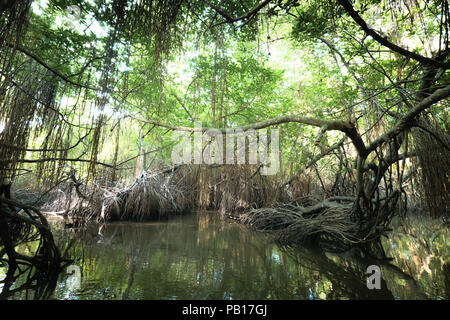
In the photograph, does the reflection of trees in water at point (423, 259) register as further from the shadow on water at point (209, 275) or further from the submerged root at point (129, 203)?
the submerged root at point (129, 203)

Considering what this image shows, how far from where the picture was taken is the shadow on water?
1742 millimetres

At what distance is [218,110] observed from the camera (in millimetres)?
4582

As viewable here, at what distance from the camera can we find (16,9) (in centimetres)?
125

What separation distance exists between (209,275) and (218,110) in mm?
3233

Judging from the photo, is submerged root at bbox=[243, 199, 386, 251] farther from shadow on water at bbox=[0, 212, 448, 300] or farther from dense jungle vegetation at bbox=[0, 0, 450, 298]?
shadow on water at bbox=[0, 212, 448, 300]

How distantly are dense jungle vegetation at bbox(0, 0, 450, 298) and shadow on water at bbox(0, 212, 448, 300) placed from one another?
401mm

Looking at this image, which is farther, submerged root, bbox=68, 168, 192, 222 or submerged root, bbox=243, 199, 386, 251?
submerged root, bbox=68, 168, 192, 222

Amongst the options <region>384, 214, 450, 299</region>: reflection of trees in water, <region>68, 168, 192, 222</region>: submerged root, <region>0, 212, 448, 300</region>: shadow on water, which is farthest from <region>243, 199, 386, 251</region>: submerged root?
<region>68, 168, 192, 222</region>: submerged root

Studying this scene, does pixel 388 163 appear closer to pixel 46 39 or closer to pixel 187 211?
pixel 46 39

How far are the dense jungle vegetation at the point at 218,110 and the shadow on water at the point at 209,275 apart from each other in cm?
40

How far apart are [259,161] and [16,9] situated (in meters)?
5.38

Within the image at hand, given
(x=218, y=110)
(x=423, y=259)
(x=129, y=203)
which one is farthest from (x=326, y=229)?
(x=129, y=203)

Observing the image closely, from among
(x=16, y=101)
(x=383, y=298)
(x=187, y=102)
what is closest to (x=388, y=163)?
(x=383, y=298)

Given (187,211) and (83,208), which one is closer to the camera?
(83,208)
